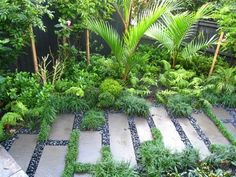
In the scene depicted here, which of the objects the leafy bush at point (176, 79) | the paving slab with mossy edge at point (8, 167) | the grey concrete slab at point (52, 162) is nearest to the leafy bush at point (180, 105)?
the leafy bush at point (176, 79)

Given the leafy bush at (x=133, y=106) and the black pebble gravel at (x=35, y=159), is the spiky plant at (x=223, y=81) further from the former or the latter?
the black pebble gravel at (x=35, y=159)

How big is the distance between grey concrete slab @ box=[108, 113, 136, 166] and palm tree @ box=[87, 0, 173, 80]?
92 centimetres

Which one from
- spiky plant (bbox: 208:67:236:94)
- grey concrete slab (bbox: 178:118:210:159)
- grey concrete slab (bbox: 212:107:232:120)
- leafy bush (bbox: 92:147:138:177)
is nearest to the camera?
leafy bush (bbox: 92:147:138:177)

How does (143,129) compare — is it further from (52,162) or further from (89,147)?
(52,162)

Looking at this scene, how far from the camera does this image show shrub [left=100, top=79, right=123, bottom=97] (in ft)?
13.0

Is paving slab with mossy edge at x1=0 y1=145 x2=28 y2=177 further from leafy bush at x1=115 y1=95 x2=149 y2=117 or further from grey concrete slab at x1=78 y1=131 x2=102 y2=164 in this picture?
leafy bush at x1=115 y1=95 x2=149 y2=117

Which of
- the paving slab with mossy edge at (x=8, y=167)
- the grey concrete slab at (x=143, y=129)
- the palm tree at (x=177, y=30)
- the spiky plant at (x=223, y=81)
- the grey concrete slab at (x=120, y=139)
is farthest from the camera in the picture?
the palm tree at (x=177, y=30)

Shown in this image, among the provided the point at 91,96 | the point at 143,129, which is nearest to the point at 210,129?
the point at 143,129

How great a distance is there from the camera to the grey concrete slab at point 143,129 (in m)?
3.36

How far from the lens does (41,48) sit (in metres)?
4.52

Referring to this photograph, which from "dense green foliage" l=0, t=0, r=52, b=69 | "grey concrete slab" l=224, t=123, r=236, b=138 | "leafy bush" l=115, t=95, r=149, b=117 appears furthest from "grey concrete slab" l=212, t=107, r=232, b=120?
"dense green foliage" l=0, t=0, r=52, b=69

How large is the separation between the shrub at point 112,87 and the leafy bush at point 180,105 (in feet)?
2.55

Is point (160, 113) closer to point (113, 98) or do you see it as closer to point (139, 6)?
point (113, 98)

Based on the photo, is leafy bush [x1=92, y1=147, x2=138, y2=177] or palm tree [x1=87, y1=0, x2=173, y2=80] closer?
leafy bush [x1=92, y1=147, x2=138, y2=177]
